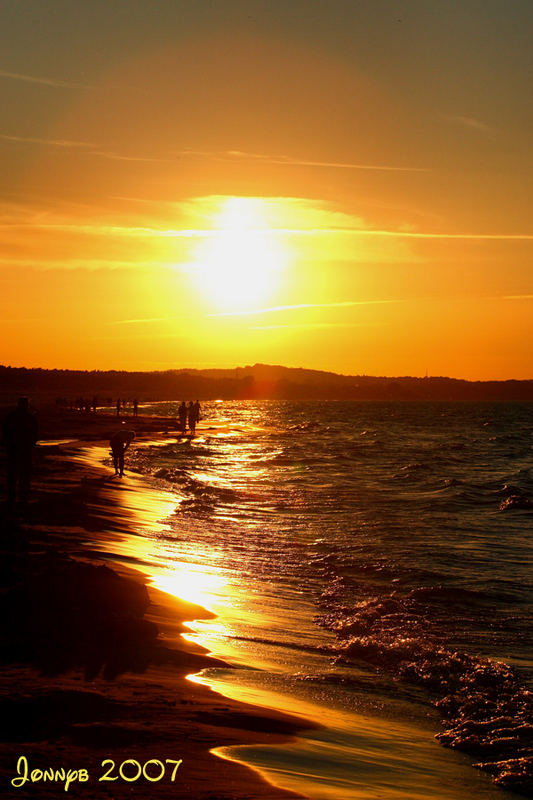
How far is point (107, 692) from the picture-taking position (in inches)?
243

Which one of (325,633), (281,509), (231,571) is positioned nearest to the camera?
(325,633)

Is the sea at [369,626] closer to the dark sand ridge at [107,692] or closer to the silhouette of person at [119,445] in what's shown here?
the dark sand ridge at [107,692]

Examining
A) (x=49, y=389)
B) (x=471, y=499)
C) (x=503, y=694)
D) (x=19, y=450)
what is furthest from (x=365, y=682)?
(x=49, y=389)

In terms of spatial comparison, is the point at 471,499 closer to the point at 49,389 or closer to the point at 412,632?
the point at 412,632

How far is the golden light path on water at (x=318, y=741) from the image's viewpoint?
5242 mm

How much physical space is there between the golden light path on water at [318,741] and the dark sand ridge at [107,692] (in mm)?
208

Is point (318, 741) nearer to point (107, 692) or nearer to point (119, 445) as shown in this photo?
point (107, 692)

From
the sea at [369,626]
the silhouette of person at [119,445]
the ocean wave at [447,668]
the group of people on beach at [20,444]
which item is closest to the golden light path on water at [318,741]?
the sea at [369,626]

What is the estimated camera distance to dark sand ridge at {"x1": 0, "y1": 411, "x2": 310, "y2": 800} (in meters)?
4.84

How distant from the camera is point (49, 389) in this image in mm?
167750

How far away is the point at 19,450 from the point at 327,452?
3485cm

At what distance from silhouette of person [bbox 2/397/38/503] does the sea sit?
118 inches

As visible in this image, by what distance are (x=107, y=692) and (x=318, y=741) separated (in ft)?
5.54

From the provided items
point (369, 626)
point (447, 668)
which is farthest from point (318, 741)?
point (369, 626)
